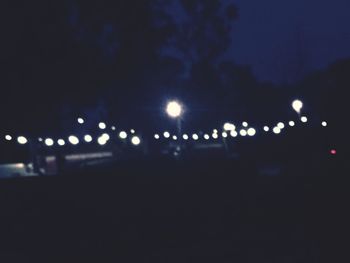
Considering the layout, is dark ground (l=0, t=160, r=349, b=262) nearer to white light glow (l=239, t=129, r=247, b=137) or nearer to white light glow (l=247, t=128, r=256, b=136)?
white light glow (l=247, t=128, r=256, b=136)

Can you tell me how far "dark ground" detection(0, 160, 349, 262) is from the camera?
19.6 feet

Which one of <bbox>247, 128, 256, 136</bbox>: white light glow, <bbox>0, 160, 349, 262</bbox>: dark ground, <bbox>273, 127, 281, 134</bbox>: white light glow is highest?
<bbox>247, 128, 256, 136</bbox>: white light glow

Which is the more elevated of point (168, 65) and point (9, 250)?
point (168, 65)

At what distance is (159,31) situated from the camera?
2483 centimetres

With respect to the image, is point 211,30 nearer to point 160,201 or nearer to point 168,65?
point 168,65

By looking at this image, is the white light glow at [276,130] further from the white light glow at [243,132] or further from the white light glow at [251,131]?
the white light glow at [243,132]

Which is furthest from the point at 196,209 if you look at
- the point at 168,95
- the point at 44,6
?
the point at 168,95

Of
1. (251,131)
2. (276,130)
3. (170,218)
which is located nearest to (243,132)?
(251,131)

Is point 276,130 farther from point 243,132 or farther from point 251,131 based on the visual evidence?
point 243,132

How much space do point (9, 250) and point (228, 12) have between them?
1200 inches

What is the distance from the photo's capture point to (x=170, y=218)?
6.79 meters

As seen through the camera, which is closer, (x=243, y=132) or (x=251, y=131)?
(x=251, y=131)

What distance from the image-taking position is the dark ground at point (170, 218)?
596 centimetres

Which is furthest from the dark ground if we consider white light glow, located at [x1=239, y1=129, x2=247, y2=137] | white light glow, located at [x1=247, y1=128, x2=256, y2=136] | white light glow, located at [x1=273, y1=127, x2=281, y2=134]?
white light glow, located at [x1=239, y1=129, x2=247, y2=137]
